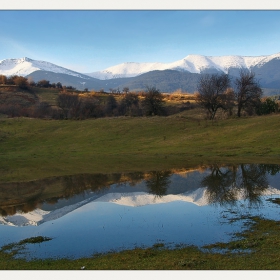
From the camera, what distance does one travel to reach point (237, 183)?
31484mm

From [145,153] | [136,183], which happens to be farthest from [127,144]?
[136,183]

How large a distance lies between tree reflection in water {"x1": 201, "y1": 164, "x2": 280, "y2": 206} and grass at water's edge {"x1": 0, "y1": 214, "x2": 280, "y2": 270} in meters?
9.21

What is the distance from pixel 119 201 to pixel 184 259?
14667mm

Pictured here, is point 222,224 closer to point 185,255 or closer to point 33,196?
point 185,255

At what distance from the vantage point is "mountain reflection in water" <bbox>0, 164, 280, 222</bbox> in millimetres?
27330

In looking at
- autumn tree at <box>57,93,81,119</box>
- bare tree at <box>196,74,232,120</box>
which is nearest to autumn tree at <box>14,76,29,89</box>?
autumn tree at <box>57,93,81,119</box>

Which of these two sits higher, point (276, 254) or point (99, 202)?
point (276, 254)

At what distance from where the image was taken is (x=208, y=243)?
1606 centimetres

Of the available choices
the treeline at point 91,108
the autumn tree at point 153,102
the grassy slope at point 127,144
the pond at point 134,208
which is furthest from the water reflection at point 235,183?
the treeline at point 91,108

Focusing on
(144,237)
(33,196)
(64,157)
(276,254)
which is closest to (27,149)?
(64,157)

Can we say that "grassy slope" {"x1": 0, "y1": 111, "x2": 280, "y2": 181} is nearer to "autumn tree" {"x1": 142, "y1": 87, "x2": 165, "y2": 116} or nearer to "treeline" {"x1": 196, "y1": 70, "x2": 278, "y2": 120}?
"treeline" {"x1": 196, "y1": 70, "x2": 278, "y2": 120}

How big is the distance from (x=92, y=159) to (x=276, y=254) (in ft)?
144

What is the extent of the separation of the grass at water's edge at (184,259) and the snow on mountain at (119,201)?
644 cm

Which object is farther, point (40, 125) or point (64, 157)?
point (40, 125)
